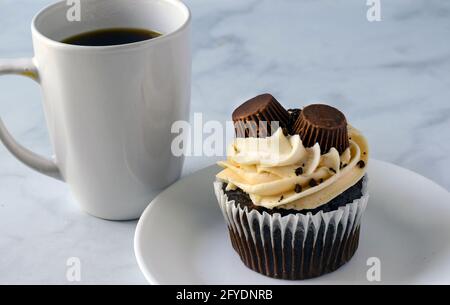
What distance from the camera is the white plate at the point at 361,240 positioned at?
56.9 inches

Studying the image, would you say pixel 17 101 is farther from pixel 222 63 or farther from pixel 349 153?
pixel 349 153

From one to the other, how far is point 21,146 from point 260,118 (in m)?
0.50

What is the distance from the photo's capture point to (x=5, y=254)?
1.56m

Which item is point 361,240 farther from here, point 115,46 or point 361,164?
point 115,46

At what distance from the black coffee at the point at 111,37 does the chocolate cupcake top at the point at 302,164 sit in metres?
0.34

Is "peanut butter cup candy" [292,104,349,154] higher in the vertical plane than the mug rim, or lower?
lower

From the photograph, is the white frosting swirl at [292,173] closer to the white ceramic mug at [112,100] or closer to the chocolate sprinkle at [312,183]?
the chocolate sprinkle at [312,183]

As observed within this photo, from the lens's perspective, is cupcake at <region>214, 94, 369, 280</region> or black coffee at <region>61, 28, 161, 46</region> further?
black coffee at <region>61, 28, 161, 46</region>

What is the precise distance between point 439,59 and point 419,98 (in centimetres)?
22

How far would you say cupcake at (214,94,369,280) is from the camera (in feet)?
4.62

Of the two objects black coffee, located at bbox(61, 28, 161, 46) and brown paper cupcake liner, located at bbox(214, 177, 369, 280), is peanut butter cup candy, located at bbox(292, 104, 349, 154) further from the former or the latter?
black coffee, located at bbox(61, 28, 161, 46)

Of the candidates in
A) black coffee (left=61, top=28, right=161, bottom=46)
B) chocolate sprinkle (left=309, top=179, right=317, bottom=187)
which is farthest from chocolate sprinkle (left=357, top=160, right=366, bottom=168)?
black coffee (left=61, top=28, right=161, bottom=46)

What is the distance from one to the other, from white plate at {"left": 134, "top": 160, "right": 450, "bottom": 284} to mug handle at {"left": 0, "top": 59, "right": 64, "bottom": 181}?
0.77 feet

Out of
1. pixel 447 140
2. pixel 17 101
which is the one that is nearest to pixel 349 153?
pixel 447 140
